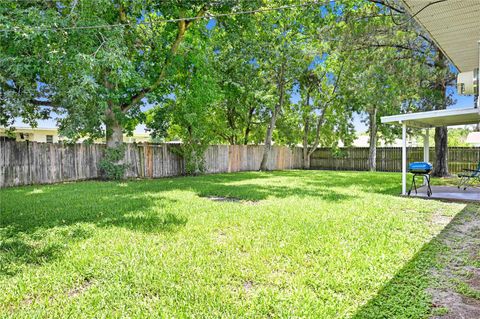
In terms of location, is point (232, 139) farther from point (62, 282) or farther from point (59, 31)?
point (62, 282)

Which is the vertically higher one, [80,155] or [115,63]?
[115,63]

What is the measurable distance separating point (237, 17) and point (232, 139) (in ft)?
30.8

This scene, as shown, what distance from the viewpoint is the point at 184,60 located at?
449 inches

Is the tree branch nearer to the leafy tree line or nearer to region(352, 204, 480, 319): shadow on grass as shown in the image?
the leafy tree line

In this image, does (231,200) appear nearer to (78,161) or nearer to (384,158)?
(78,161)

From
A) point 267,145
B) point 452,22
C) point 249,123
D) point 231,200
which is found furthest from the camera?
point 249,123

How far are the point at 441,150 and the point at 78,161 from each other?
13.2 meters

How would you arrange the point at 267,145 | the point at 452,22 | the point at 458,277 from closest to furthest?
the point at 458,277, the point at 452,22, the point at 267,145

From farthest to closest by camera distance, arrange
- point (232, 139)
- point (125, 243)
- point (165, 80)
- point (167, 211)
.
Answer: point (232, 139)
point (165, 80)
point (167, 211)
point (125, 243)

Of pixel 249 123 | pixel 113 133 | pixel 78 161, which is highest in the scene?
pixel 249 123

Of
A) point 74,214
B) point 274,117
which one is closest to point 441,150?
point 274,117

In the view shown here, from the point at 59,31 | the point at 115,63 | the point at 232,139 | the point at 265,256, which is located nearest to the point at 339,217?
the point at 265,256

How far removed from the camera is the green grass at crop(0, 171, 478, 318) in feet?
7.29

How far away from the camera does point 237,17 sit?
1021 centimetres
